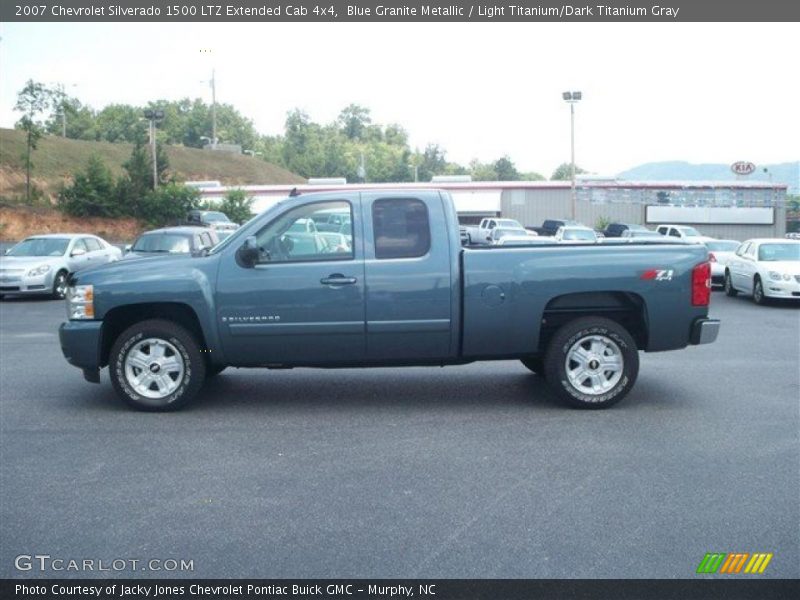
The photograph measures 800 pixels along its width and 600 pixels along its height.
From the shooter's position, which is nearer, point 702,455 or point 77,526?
point 77,526

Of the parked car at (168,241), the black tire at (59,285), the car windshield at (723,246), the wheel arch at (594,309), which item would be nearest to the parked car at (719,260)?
the car windshield at (723,246)

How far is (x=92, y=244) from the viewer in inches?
913

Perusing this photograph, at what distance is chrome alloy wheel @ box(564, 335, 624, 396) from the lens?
27.6ft

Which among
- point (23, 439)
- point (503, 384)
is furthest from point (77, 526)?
point (503, 384)

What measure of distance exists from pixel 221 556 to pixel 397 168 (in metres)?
98.3

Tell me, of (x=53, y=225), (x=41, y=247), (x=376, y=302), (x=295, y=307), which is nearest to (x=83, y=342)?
(x=295, y=307)

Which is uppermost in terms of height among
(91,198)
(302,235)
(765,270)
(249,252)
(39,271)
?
(91,198)

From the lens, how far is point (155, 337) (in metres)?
8.40

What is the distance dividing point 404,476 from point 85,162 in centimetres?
7730

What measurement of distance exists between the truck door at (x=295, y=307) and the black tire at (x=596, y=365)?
1794 millimetres

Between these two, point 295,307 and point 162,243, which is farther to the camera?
point 162,243

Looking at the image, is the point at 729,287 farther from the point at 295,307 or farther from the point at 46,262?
the point at 295,307

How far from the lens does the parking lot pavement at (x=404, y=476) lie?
4.95 m

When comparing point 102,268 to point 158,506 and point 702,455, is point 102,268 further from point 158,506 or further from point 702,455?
point 702,455
